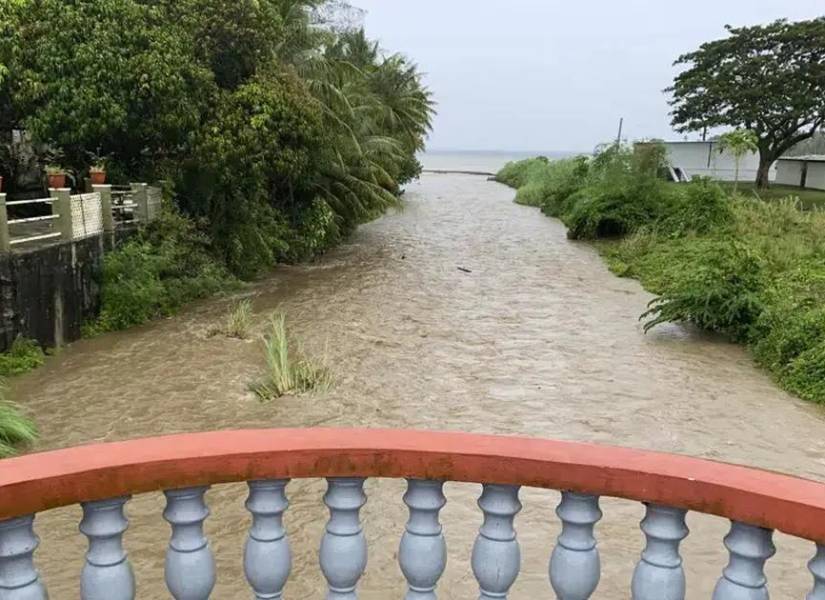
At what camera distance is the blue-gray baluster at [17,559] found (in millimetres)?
1211

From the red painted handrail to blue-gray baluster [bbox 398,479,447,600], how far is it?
5cm

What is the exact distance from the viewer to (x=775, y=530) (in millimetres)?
1202

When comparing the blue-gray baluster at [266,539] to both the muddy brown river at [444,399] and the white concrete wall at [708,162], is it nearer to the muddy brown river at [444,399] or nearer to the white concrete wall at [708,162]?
the muddy brown river at [444,399]

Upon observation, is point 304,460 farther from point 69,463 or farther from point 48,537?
point 48,537

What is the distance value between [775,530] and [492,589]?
52 centimetres

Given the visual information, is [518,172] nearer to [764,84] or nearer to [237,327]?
[764,84]

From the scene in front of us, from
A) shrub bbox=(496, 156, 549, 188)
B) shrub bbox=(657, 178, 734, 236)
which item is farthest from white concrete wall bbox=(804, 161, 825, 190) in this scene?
shrub bbox=(496, 156, 549, 188)

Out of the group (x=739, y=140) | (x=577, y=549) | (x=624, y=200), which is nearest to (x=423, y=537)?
(x=577, y=549)

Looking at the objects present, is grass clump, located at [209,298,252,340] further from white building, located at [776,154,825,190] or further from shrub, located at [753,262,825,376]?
white building, located at [776,154,825,190]

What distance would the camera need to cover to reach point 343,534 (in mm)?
1398

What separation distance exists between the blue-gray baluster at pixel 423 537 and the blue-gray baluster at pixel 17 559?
66 cm

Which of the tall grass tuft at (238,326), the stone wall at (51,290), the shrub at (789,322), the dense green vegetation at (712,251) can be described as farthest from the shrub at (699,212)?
the stone wall at (51,290)

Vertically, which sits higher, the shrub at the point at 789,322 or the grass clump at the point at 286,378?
the shrub at the point at 789,322

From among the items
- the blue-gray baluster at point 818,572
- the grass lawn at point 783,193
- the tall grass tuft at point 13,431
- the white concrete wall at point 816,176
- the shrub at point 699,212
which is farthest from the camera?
the white concrete wall at point 816,176
